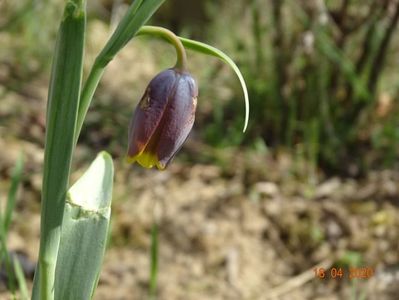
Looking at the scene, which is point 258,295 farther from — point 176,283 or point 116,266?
point 116,266

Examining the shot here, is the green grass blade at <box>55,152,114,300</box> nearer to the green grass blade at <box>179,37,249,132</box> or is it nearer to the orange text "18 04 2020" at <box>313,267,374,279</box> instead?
the green grass blade at <box>179,37,249,132</box>

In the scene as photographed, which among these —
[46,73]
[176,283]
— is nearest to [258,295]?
[176,283]

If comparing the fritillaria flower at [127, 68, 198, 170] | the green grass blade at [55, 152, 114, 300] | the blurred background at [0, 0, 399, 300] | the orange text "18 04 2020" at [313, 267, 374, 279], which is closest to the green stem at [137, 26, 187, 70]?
the fritillaria flower at [127, 68, 198, 170]

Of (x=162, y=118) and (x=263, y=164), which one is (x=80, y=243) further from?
(x=263, y=164)

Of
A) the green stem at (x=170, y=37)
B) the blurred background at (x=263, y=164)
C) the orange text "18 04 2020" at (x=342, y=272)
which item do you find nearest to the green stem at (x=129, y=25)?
the green stem at (x=170, y=37)

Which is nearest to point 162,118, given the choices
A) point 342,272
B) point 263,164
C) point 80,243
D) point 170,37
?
point 170,37

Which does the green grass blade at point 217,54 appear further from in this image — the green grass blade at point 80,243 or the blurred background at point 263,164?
the blurred background at point 263,164
